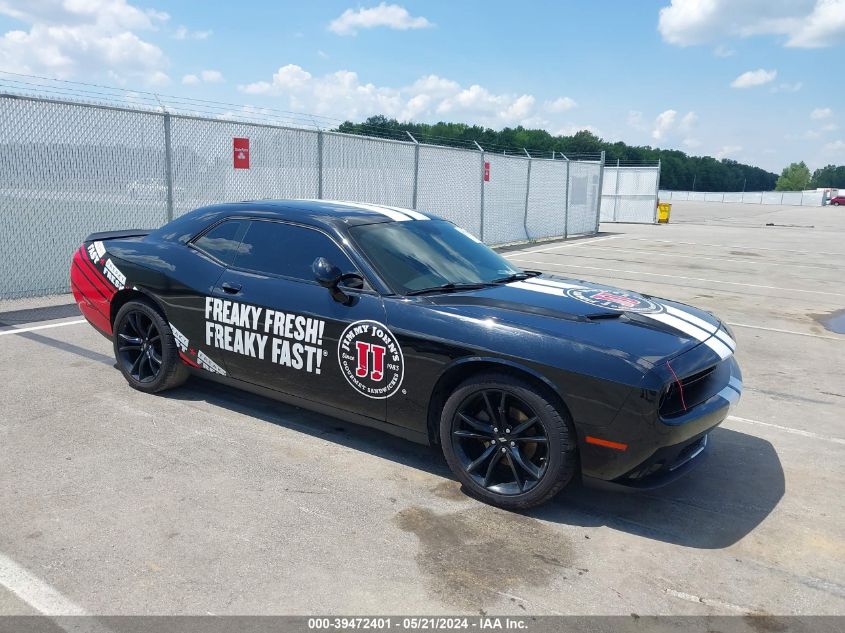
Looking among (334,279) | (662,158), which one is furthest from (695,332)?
(662,158)

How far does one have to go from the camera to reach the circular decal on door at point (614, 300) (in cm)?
402

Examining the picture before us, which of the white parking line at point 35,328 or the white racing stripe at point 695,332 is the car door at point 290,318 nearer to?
the white racing stripe at point 695,332

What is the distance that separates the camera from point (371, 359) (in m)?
3.95

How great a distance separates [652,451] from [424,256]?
1.88 metres

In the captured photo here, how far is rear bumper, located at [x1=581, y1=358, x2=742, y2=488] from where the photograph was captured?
3250 mm

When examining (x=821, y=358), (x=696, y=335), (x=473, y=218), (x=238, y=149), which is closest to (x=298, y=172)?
(x=238, y=149)

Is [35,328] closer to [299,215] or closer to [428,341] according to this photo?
[299,215]

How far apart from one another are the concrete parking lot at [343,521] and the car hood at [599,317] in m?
0.90

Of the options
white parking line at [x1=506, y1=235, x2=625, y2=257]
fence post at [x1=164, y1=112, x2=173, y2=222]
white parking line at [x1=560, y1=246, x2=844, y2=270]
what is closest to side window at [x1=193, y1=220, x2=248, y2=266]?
fence post at [x1=164, y1=112, x2=173, y2=222]

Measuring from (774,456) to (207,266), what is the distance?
13.1ft

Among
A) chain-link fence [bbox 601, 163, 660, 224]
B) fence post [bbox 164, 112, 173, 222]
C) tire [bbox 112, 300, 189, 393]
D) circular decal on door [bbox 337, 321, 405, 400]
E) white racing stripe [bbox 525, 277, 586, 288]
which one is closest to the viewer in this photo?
circular decal on door [bbox 337, 321, 405, 400]

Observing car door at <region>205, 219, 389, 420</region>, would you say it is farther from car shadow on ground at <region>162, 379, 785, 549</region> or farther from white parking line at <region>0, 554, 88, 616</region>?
white parking line at <region>0, 554, 88, 616</region>

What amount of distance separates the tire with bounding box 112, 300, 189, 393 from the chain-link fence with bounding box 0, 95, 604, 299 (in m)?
4.35

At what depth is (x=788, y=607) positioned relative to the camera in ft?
9.37
